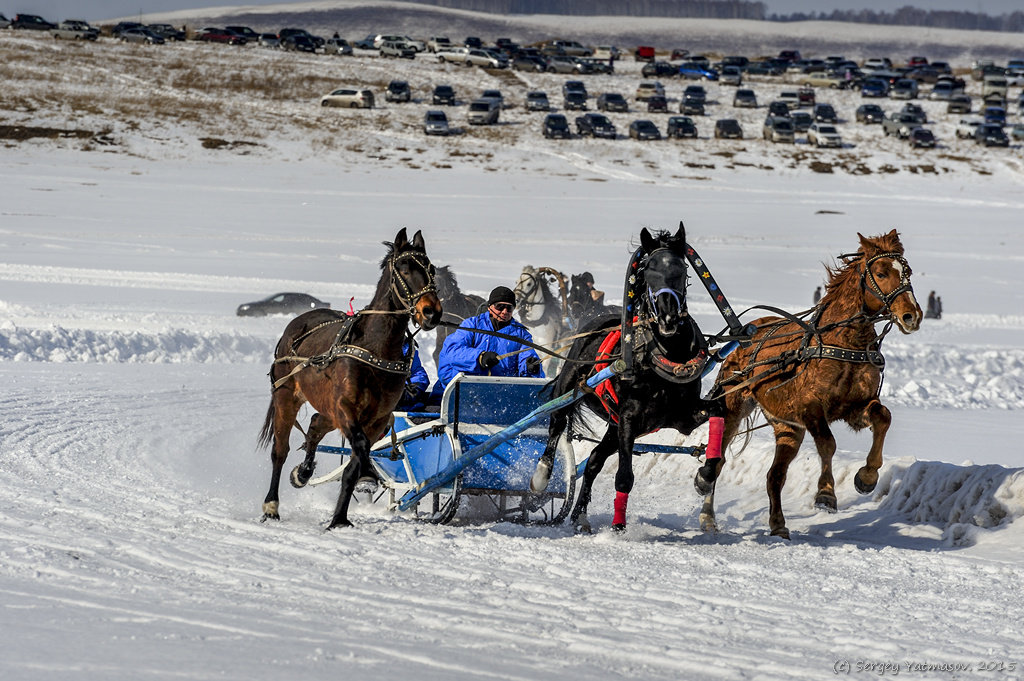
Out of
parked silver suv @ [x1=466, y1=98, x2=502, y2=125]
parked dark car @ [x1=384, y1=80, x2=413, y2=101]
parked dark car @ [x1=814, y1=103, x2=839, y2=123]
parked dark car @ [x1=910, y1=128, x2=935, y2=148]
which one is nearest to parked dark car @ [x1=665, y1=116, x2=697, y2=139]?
parked dark car @ [x1=814, y1=103, x2=839, y2=123]

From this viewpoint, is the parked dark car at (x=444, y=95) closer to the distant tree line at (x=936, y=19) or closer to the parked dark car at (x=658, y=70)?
the parked dark car at (x=658, y=70)

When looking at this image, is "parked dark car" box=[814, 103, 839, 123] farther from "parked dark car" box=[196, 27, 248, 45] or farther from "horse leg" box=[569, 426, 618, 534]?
"horse leg" box=[569, 426, 618, 534]

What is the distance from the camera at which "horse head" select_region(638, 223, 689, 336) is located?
7.31 metres

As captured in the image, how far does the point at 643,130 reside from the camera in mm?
48375

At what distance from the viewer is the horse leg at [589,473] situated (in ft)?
27.3

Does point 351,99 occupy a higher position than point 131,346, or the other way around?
point 351,99

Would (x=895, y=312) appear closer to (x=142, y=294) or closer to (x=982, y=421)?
(x=982, y=421)

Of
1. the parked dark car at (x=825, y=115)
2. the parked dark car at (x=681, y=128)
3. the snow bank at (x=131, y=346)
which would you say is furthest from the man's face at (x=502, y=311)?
the parked dark car at (x=825, y=115)

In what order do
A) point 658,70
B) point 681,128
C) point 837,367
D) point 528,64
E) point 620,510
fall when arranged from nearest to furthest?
1. point 620,510
2. point 837,367
3. point 681,128
4. point 528,64
5. point 658,70

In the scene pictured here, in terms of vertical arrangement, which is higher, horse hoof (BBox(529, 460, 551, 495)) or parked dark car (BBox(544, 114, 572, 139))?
parked dark car (BBox(544, 114, 572, 139))

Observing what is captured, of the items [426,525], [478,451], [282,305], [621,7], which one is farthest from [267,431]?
[621,7]

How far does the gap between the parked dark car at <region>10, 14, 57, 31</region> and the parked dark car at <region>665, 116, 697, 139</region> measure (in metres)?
37.3

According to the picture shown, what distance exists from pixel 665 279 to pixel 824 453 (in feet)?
6.42

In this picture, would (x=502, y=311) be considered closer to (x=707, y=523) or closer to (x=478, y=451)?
(x=478, y=451)
